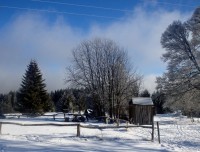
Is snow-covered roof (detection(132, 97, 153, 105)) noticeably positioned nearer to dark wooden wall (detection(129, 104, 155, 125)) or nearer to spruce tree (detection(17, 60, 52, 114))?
dark wooden wall (detection(129, 104, 155, 125))

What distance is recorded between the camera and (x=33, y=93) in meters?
52.6

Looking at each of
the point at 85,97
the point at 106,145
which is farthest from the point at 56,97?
the point at 106,145

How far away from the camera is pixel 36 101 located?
52.5 m

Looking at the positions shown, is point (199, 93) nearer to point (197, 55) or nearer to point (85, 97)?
point (197, 55)

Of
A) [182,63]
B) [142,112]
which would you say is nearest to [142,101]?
[142,112]

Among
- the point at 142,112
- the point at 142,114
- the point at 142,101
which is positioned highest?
the point at 142,101

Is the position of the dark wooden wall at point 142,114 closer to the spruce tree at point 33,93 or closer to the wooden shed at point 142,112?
the wooden shed at point 142,112

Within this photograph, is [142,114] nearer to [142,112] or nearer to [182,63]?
[142,112]

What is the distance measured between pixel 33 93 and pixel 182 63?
30936mm

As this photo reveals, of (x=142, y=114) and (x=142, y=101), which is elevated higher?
(x=142, y=101)

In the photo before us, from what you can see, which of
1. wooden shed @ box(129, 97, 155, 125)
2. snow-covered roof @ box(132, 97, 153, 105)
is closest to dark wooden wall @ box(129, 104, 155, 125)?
wooden shed @ box(129, 97, 155, 125)

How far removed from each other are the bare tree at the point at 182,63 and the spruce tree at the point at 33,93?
93.5ft

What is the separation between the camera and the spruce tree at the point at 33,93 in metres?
52.4

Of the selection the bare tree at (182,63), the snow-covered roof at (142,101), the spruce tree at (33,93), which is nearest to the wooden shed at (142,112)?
the snow-covered roof at (142,101)
